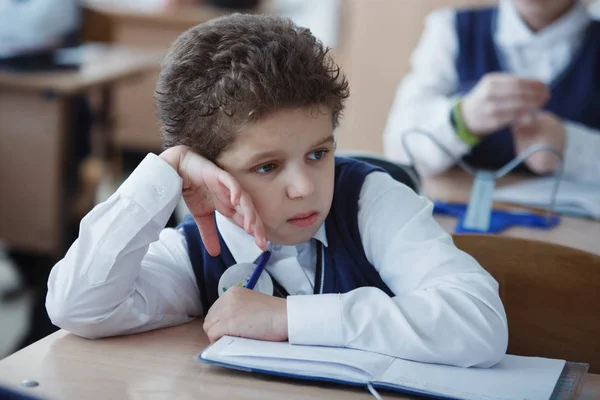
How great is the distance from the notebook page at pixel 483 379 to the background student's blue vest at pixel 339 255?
222 millimetres

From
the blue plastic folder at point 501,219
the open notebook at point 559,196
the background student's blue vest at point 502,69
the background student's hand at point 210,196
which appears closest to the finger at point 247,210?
the background student's hand at point 210,196

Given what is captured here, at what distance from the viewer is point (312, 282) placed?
1250 millimetres

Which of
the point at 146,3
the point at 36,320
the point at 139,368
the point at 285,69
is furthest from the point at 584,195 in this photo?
the point at 146,3

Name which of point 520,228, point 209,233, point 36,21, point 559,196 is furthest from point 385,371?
point 36,21

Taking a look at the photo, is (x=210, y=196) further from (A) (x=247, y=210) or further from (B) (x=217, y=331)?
(B) (x=217, y=331)

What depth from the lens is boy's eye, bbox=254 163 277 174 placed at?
3.73 ft

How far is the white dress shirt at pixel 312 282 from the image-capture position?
3.42 ft

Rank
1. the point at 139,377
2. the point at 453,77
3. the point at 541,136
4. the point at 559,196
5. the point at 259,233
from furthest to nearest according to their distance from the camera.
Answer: the point at 453,77 → the point at 541,136 → the point at 559,196 → the point at 259,233 → the point at 139,377

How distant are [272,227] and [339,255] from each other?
0.12 meters

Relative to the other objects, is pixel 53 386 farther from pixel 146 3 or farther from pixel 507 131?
pixel 146 3

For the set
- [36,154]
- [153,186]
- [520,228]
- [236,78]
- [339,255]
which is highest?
[236,78]

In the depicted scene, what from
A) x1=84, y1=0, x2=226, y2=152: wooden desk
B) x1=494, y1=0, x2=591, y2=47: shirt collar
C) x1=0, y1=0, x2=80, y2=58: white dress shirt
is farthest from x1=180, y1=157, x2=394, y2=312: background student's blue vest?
x1=84, y1=0, x2=226, y2=152: wooden desk

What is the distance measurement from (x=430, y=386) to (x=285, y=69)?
444mm

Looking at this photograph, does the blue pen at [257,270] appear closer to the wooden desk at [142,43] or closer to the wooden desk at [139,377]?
the wooden desk at [139,377]
